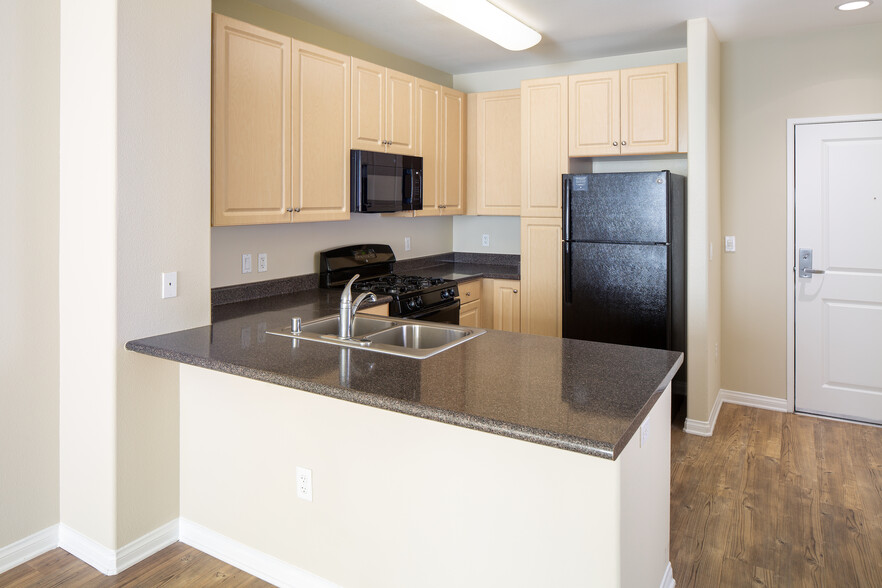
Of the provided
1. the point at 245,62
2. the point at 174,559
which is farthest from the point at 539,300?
the point at 174,559

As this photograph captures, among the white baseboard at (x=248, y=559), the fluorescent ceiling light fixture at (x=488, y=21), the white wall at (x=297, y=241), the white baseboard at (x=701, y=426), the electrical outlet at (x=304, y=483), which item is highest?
the fluorescent ceiling light fixture at (x=488, y=21)

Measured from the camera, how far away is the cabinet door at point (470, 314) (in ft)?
14.2

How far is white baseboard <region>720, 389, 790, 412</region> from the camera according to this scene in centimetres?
430

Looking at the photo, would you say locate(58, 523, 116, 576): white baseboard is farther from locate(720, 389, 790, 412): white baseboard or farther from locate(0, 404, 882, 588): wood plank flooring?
locate(720, 389, 790, 412): white baseboard

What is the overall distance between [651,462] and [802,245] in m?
2.90

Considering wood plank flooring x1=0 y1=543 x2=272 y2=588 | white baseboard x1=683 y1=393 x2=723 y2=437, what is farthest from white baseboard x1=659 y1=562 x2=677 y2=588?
white baseboard x1=683 y1=393 x2=723 y2=437

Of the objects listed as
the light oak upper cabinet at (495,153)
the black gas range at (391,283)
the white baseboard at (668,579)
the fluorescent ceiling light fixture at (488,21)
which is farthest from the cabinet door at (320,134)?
the white baseboard at (668,579)

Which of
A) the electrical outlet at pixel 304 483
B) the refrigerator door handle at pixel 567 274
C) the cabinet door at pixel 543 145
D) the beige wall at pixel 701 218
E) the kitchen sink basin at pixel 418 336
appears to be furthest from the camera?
the cabinet door at pixel 543 145

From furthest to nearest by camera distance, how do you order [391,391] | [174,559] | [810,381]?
[810,381]
[174,559]
[391,391]

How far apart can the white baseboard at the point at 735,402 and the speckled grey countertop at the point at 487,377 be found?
1984 millimetres

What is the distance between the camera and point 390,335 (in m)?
2.57

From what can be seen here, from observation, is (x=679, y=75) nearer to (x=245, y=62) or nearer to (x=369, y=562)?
(x=245, y=62)

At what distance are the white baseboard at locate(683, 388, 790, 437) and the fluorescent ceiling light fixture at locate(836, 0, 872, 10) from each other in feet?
Result: 7.96

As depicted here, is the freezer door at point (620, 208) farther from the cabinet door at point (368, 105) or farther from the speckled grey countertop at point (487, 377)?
the speckled grey countertop at point (487, 377)
